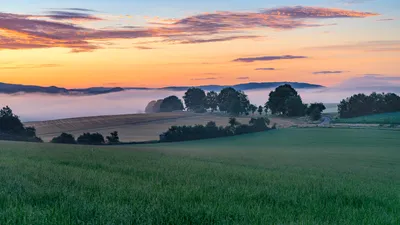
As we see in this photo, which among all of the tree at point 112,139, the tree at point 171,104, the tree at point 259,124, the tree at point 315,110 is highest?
the tree at point 171,104

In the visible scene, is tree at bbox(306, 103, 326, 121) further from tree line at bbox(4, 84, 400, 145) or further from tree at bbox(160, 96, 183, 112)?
tree at bbox(160, 96, 183, 112)

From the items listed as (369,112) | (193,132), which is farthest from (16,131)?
(369,112)

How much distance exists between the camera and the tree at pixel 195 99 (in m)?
89.6

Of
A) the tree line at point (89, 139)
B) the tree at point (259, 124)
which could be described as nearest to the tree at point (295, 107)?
the tree at point (259, 124)

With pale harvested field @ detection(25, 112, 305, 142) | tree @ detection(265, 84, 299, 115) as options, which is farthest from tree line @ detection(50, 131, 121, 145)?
tree @ detection(265, 84, 299, 115)

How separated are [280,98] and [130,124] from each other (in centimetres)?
2920

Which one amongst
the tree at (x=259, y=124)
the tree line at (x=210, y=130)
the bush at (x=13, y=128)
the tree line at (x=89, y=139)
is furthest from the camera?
the tree at (x=259, y=124)

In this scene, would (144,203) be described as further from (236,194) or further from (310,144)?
(310,144)

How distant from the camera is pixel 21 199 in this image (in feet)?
23.5

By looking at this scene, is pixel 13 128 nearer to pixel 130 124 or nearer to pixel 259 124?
pixel 130 124

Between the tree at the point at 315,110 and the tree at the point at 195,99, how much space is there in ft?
65.2

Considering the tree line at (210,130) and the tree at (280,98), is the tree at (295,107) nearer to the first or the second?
the tree at (280,98)

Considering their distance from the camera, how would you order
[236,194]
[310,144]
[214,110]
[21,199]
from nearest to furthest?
[21,199], [236,194], [310,144], [214,110]

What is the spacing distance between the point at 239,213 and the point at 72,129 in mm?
57439
